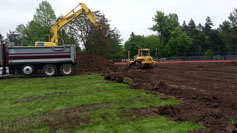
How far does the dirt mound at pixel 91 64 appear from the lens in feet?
55.2

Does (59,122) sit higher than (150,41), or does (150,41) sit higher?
(150,41)

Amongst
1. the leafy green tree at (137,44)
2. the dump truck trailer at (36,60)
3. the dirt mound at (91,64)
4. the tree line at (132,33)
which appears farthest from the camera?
the leafy green tree at (137,44)

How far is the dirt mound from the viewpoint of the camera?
1683 centimetres

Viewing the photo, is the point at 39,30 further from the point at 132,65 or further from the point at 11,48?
the point at 11,48

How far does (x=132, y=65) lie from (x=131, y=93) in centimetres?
1491

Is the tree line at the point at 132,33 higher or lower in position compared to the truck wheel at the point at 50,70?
higher

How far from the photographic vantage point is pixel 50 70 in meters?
14.0

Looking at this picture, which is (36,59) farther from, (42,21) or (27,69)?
(42,21)

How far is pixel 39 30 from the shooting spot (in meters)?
46.5

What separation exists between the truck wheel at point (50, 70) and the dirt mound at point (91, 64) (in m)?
2.49

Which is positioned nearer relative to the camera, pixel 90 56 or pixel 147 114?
pixel 147 114

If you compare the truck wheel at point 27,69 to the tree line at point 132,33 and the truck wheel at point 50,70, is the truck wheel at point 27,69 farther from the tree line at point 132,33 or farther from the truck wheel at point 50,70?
the tree line at point 132,33

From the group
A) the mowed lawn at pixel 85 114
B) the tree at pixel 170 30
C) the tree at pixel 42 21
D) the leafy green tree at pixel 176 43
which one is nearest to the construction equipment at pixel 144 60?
the mowed lawn at pixel 85 114

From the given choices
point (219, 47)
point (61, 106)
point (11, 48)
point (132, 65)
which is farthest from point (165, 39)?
point (61, 106)
